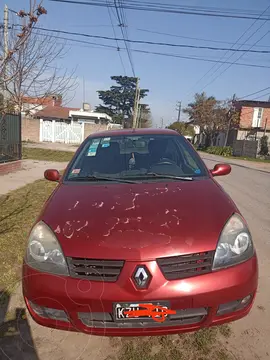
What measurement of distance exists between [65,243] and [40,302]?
42 centimetres

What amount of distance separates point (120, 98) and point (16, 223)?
53.8 meters

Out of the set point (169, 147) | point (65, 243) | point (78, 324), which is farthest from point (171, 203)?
point (169, 147)

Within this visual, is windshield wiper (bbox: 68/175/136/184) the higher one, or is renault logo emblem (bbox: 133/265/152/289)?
windshield wiper (bbox: 68/175/136/184)

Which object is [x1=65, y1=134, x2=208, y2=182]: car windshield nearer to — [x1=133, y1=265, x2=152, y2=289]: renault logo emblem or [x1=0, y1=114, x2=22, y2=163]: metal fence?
[x1=133, y1=265, x2=152, y2=289]: renault logo emblem

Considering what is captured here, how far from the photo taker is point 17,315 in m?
2.52

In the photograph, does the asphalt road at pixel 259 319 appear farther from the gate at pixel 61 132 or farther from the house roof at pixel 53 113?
the house roof at pixel 53 113

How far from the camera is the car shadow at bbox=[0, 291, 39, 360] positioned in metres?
2.10

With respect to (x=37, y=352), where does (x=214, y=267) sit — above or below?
above

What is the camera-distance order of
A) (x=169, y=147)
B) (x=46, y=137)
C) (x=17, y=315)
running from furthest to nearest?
(x=46, y=137) → (x=169, y=147) → (x=17, y=315)

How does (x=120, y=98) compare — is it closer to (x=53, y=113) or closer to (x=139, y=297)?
(x=53, y=113)

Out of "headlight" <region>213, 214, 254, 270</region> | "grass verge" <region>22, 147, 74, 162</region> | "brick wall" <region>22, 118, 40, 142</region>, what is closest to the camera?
"headlight" <region>213, 214, 254, 270</region>

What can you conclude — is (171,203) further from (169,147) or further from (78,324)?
(169,147)

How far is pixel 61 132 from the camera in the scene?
28.2 meters

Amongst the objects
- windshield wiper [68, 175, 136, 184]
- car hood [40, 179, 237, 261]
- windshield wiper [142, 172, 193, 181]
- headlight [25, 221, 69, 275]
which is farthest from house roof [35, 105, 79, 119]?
headlight [25, 221, 69, 275]
